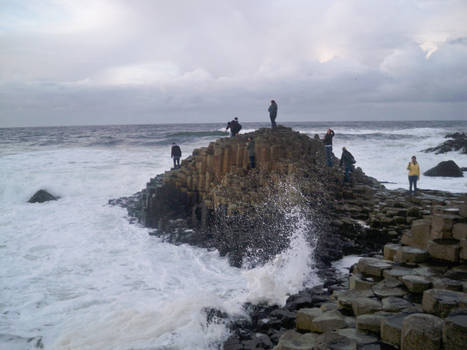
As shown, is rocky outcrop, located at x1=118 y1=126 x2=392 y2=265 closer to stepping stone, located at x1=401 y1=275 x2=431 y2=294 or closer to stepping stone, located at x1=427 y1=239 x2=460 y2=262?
stepping stone, located at x1=427 y1=239 x2=460 y2=262

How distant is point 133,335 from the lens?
16.9 feet

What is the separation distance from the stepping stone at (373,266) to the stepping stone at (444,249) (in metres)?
0.59

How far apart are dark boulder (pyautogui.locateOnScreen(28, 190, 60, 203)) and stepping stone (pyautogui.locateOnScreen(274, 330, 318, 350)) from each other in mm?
15224

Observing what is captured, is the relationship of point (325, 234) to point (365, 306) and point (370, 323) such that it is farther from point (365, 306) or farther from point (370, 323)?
point (370, 323)

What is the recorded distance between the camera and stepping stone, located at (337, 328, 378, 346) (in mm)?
3295

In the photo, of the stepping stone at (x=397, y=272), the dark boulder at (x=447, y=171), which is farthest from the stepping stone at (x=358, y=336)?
the dark boulder at (x=447, y=171)

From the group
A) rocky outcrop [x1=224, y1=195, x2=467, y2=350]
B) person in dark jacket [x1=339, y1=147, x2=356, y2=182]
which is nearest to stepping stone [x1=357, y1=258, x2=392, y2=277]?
rocky outcrop [x1=224, y1=195, x2=467, y2=350]

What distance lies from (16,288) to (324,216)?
707 cm

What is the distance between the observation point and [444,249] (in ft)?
15.7

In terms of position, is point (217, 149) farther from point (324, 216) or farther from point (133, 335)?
point (133, 335)

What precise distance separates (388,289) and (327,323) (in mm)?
981

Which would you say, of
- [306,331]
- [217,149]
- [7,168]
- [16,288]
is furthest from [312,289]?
[7,168]

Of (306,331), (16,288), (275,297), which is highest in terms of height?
(306,331)

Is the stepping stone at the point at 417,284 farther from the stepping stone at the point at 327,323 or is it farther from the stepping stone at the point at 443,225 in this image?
the stepping stone at the point at 443,225
